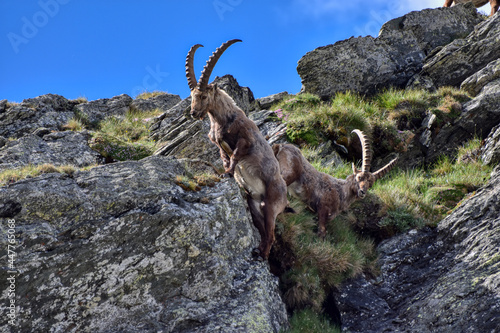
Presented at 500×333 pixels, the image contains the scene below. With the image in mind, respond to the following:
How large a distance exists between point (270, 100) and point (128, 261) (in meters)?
13.9

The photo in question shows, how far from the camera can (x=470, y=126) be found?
14.3 m

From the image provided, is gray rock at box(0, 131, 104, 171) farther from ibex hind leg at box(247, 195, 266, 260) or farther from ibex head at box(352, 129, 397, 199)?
ibex head at box(352, 129, 397, 199)

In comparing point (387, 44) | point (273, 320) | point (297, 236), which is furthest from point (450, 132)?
point (273, 320)

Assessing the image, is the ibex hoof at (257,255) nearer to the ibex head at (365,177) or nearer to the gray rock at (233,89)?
the ibex head at (365,177)

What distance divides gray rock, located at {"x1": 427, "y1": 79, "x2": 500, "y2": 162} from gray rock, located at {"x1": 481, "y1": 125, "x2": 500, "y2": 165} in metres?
0.87

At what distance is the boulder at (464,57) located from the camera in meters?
17.5

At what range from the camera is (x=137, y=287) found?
220 inches

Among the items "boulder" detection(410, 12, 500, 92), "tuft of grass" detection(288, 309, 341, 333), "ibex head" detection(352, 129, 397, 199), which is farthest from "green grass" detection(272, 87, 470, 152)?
"tuft of grass" detection(288, 309, 341, 333)

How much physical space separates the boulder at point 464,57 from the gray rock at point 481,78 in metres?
0.81

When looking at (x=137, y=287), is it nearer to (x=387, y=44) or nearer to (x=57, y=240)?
(x=57, y=240)

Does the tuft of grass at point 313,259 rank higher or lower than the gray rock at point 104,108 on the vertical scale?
lower

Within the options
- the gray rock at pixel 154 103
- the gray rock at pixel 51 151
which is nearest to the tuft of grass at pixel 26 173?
the gray rock at pixel 51 151

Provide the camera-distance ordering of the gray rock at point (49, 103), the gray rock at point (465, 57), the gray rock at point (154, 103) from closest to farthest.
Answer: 1. the gray rock at point (49, 103)
2. the gray rock at point (465, 57)
3. the gray rock at point (154, 103)

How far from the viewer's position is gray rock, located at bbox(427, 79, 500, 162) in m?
14.0
